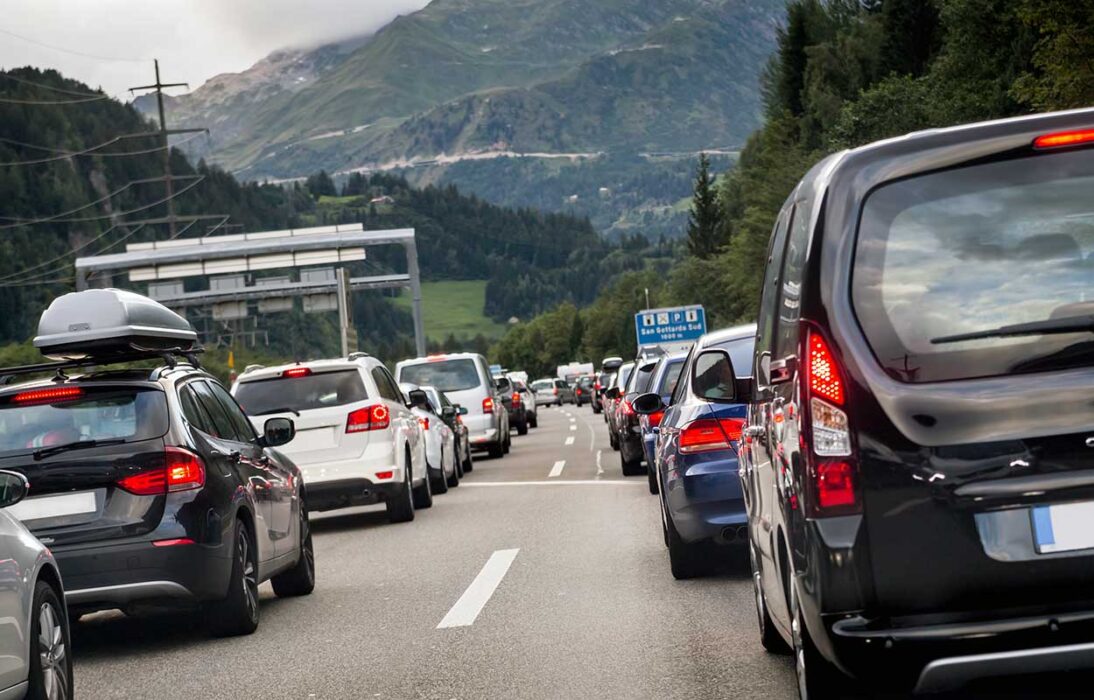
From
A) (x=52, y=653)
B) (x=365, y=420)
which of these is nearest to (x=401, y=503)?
(x=365, y=420)

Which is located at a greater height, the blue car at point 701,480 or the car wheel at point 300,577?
the blue car at point 701,480

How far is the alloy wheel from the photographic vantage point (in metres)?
6.15

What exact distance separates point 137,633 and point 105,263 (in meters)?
53.2

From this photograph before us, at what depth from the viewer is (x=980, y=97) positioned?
49.7 meters

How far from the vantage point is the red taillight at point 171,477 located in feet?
28.7

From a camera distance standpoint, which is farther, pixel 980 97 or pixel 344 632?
pixel 980 97

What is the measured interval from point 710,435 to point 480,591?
1.81 m

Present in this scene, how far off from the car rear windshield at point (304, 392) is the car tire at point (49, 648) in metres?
9.85

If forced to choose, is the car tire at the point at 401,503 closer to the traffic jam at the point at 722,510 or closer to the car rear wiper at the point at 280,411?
the traffic jam at the point at 722,510

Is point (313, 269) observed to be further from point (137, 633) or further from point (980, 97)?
point (137, 633)

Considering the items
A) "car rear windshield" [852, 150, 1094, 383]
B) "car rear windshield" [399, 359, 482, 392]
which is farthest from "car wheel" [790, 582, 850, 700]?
"car rear windshield" [399, 359, 482, 392]

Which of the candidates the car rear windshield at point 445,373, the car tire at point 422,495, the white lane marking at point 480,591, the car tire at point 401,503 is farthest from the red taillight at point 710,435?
the car rear windshield at point 445,373

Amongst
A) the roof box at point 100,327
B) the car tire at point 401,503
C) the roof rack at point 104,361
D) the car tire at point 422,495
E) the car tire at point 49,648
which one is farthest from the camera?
the car tire at point 422,495

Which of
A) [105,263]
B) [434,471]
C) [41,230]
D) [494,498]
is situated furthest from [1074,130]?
[41,230]
